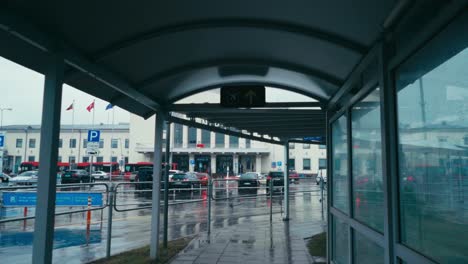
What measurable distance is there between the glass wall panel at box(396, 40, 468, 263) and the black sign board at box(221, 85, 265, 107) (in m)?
3.25

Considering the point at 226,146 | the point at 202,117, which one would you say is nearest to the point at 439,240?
the point at 202,117

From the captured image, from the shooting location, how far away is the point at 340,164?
18.9ft

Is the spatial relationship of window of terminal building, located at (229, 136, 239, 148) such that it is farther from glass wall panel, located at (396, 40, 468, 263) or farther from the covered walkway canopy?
glass wall panel, located at (396, 40, 468, 263)

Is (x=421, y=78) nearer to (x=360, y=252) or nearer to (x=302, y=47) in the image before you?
(x=302, y=47)

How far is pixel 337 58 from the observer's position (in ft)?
15.2

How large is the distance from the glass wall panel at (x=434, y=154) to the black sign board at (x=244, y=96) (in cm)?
325

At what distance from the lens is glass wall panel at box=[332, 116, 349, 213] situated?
5344 mm

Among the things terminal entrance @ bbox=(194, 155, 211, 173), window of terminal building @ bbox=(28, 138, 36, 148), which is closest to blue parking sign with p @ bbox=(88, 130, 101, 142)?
terminal entrance @ bbox=(194, 155, 211, 173)

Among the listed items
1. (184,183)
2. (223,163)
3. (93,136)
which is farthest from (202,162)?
(93,136)

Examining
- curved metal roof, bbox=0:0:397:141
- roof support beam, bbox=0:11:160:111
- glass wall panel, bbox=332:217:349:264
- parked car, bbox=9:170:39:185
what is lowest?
glass wall panel, bbox=332:217:349:264

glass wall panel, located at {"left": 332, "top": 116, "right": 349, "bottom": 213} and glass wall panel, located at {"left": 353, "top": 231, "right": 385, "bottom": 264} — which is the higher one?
glass wall panel, located at {"left": 332, "top": 116, "right": 349, "bottom": 213}

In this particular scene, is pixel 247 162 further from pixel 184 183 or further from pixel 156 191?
pixel 156 191

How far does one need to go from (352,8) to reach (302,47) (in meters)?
1.36

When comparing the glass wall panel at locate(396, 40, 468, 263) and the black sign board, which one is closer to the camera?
the glass wall panel at locate(396, 40, 468, 263)
